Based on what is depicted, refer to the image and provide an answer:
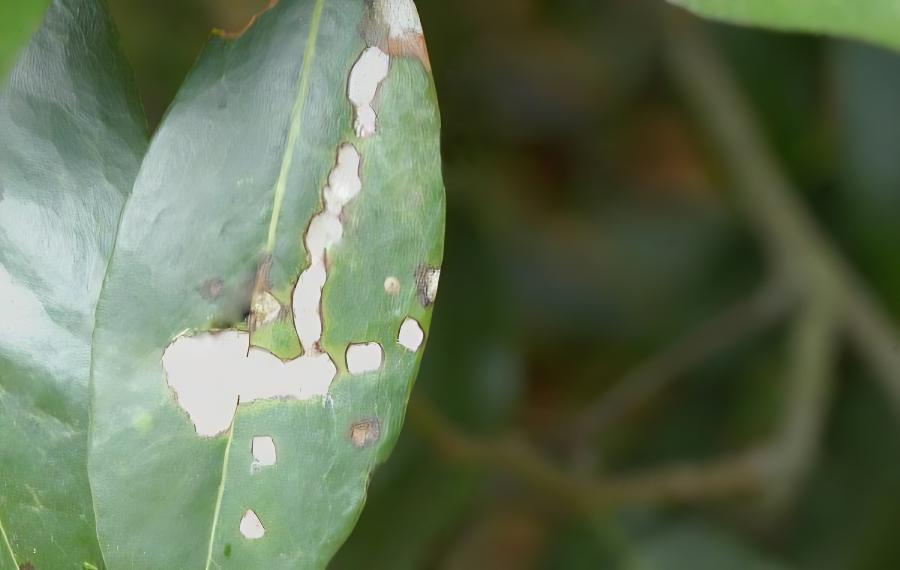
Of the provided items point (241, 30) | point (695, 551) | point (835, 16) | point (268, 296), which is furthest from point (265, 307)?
point (695, 551)

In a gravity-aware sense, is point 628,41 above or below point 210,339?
below

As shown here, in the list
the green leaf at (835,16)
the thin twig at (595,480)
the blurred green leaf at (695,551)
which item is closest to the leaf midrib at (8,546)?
the green leaf at (835,16)

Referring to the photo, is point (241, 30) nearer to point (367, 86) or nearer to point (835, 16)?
point (367, 86)

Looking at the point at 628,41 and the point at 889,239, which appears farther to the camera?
the point at 628,41

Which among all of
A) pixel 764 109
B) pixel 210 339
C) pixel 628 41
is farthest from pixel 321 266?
pixel 628 41

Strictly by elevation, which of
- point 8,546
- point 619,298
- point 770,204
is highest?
point 8,546

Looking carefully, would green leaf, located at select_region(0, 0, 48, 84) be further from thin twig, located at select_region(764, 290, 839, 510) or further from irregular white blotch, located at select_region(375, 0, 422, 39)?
thin twig, located at select_region(764, 290, 839, 510)

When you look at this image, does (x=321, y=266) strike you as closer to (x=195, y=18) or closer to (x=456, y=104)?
(x=456, y=104)

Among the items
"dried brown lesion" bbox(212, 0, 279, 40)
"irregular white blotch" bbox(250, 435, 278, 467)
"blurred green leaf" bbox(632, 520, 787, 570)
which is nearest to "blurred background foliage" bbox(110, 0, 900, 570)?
"blurred green leaf" bbox(632, 520, 787, 570)
